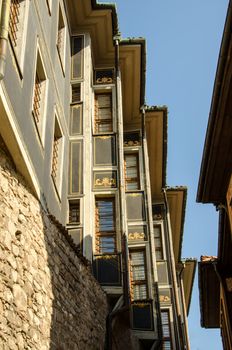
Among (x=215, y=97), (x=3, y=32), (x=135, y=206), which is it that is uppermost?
(x=135, y=206)

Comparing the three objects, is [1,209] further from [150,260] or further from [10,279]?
[150,260]

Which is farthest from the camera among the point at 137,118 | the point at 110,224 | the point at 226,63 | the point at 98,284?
the point at 137,118

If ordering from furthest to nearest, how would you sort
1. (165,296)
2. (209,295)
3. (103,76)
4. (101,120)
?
(165,296)
(209,295)
(103,76)
(101,120)

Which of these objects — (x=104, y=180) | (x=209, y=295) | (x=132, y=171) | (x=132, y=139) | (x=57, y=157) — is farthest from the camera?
(x=209, y=295)

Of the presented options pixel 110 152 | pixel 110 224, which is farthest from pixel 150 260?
pixel 110 152

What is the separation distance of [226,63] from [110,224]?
19.8ft

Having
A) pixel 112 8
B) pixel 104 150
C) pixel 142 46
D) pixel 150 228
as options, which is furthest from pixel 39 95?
pixel 142 46

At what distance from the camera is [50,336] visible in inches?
293

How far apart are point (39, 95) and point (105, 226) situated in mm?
4478

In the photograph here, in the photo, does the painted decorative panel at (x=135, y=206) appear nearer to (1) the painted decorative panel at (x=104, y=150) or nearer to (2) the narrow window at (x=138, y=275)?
(2) the narrow window at (x=138, y=275)

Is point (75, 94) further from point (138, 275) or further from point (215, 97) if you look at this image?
point (215, 97)

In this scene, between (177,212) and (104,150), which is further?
(177,212)

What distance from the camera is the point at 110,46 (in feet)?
52.0

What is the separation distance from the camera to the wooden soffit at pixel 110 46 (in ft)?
48.3
